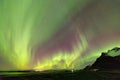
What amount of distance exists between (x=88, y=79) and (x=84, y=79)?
6.53 feet

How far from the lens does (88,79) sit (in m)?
76.6

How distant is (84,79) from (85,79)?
24.2 inches

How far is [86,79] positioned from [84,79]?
2.43 ft

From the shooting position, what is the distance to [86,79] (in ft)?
248

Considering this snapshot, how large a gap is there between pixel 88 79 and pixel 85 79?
1384 millimetres

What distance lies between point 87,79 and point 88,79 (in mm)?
677

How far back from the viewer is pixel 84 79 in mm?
75125

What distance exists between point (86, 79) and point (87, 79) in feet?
2.03

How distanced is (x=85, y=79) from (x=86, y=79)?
314mm

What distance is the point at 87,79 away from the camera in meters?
76.0

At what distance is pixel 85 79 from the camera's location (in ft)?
248
